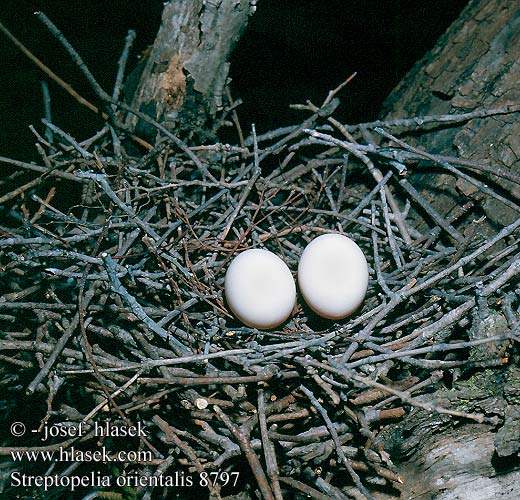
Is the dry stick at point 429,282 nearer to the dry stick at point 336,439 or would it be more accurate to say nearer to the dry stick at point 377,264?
the dry stick at point 377,264

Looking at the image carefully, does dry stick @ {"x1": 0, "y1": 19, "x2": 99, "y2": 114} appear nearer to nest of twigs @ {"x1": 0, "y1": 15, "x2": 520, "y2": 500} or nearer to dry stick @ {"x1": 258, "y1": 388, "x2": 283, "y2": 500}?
nest of twigs @ {"x1": 0, "y1": 15, "x2": 520, "y2": 500}

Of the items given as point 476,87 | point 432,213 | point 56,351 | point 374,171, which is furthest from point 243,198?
point 476,87

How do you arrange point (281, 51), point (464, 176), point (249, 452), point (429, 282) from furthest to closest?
point (281, 51), point (464, 176), point (429, 282), point (249, 452)

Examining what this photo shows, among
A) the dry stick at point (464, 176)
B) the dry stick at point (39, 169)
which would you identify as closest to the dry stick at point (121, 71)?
the dry stick at point (39, 169)

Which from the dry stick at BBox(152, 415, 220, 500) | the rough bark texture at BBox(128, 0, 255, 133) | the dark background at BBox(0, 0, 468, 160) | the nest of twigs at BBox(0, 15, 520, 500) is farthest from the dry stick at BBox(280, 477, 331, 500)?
the dark background at BBox(0, 0, 468, 160)

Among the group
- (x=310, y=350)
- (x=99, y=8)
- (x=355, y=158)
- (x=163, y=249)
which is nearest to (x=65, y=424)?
(x=163, y=249)

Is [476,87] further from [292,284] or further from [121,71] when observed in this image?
[121,71]
